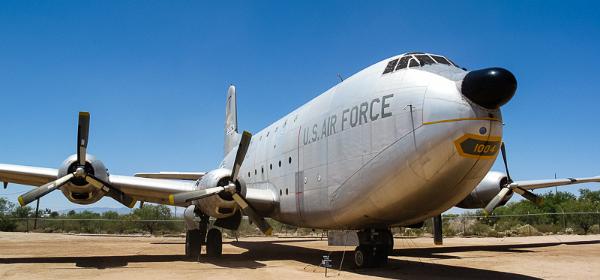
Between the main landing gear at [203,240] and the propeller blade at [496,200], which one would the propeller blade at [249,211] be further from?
the propeller blade at [496,200]

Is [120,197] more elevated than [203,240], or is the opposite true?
[120,197]

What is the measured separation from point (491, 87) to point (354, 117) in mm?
3651

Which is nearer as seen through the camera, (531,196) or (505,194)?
(505,194)

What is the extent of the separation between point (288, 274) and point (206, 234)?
18.4 ft

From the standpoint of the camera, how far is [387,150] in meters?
9.94

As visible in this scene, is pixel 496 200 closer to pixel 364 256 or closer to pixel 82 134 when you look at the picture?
pixel 364 256

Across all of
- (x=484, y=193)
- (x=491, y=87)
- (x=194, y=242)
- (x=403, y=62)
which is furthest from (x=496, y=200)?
(x=194, y=242)

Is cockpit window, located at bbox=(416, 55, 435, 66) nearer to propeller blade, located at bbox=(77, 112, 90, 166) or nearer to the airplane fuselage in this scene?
the airplane fuselage

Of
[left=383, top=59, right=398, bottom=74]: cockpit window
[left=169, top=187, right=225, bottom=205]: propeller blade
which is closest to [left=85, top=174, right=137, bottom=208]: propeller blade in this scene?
[left=169, top=187, right=225, bottom=205]: propeller blade

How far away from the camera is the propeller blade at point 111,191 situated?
42.8 ft

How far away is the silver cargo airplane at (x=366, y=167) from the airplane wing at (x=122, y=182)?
1.4 inches

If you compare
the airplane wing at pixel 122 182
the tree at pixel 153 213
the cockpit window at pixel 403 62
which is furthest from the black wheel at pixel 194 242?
the tree at pixel 153 213

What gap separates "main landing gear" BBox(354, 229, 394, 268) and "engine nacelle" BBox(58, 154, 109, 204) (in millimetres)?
7508

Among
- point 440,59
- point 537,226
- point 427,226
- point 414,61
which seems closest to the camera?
point 414,61
